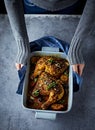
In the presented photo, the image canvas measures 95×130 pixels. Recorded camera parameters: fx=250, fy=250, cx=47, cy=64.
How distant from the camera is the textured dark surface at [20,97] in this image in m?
1.02

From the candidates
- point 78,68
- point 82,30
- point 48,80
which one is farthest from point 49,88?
point 82,30

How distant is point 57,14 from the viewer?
1.26 m

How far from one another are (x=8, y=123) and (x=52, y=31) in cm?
49

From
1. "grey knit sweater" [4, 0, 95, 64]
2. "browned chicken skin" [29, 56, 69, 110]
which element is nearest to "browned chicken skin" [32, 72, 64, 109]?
"browned chicken skin" [29, 56, 69, 110]

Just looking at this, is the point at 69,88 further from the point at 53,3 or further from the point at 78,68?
the point at 53,3

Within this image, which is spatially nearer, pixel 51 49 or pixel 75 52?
pixel 75 52

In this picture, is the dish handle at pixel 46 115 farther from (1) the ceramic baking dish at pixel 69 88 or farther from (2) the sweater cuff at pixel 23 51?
(2) the sweater cuff at pixel 23 51

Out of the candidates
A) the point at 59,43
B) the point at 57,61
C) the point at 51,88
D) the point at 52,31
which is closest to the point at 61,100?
the point at 51,88

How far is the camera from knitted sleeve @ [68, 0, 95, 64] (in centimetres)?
84

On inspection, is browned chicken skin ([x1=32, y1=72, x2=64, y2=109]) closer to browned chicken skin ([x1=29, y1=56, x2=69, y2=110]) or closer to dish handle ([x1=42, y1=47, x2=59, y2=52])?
browned chicken skin ([x1=29, y1=56, x2=69, y2=110])

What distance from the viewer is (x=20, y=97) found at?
1.08 metres

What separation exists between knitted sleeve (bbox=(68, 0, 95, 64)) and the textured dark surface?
0.16m

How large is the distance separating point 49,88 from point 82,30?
255 millimetres

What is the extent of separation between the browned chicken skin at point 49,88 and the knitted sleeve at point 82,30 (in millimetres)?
109
